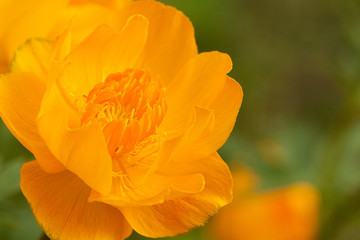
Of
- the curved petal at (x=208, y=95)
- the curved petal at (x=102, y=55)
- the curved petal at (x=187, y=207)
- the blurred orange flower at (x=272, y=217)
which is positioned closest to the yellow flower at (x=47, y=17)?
the curved petal at (x=102, y=55)

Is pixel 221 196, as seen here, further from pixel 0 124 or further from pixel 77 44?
pixel 0 124

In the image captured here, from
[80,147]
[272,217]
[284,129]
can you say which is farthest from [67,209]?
[284,129]

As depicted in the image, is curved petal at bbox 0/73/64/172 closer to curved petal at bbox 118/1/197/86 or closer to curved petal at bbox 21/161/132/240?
curved petal at bbox 21/161/132/240

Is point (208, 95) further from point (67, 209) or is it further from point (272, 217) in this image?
point (272, 217)

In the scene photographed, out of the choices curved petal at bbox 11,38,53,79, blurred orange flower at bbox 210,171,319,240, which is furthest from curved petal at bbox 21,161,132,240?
blurred orange flower at bbox 210,171,319,240

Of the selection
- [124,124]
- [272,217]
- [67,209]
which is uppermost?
[124,124]

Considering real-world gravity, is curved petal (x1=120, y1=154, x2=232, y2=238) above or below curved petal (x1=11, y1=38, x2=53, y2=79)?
below

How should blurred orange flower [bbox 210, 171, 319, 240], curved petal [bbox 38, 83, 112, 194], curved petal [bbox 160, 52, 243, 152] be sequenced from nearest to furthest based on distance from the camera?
curved petal [bbox 38, 83, 112, 194], curved petal [bbox 160, 52, 243, 152], blurred orange flower [bbox 210, 171, 319, 240]
